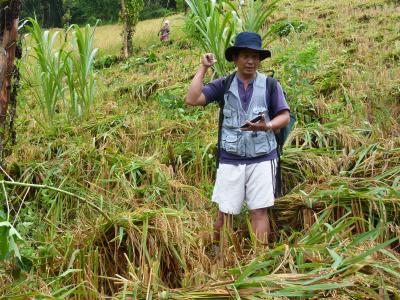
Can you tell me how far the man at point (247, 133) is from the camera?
102 inches

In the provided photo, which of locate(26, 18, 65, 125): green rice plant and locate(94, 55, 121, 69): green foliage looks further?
locate(94, 55, 121, 69): green foliage

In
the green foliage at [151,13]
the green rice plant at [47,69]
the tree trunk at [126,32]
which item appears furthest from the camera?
the green foliage at [151,13]

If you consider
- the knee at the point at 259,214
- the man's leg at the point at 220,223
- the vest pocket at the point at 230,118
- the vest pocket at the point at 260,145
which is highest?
the vest pocket at the point at 230,118

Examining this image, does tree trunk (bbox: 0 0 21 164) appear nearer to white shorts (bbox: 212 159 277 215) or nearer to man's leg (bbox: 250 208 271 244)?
white shorts (bbox: 212 159 277 215)

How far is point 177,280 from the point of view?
2398 millimetres

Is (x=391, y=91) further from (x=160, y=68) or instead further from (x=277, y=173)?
(x=160, y=68)

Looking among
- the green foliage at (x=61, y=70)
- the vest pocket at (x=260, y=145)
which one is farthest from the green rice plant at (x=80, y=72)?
the vest pocket at (x=260, y=145)

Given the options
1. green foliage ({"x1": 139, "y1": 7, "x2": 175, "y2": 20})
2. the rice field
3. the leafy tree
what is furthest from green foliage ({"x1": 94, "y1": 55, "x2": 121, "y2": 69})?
green foliage ({"x1": 139, "y1": 7, "x2": 175, "y2": 20})

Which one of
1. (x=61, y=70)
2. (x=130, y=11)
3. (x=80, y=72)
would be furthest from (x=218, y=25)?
(x=130, y=11)

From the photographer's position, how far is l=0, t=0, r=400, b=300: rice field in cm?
208

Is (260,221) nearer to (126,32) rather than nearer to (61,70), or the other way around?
(61,70)

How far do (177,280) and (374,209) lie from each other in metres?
1.06

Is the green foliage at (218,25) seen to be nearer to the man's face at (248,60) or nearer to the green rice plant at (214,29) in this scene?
the green rice plant at (214,29)

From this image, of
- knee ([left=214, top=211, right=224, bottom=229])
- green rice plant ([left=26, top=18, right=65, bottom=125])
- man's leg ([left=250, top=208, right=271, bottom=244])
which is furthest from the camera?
green rice plant ([left=26, top=18, right=65, bottom=125])
